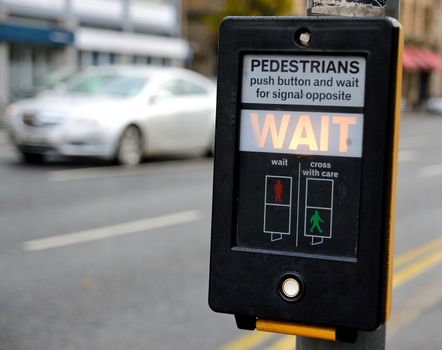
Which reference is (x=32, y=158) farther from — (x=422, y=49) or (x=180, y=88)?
(x=422, y=49)

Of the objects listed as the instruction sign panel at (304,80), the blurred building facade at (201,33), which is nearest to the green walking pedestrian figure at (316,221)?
the instruction sign panel at (304,80)

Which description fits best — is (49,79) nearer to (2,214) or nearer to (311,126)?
(2,214)

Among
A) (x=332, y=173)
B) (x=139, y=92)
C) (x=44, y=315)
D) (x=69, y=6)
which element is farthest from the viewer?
(x=69, y=6)

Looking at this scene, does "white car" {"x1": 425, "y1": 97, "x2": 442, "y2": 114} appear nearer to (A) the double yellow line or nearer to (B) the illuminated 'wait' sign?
(A) the double yellow line

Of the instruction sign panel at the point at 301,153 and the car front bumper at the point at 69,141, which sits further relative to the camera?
the car front bumper at the point at 69,141

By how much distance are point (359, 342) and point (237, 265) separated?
350mm

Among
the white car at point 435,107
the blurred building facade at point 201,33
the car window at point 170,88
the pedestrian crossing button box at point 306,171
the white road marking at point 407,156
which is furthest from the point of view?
the white car at point 435,107

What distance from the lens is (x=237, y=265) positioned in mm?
1996

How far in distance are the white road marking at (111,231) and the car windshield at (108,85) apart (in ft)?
15.2

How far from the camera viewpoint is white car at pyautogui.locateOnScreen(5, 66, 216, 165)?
1238 centimetres

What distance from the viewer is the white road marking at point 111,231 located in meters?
7.23

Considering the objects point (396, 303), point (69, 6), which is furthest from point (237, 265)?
point (69, 6)

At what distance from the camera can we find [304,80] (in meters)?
1.95

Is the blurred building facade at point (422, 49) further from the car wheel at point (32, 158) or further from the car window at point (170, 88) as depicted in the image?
the car wheel at point (32, 158)
